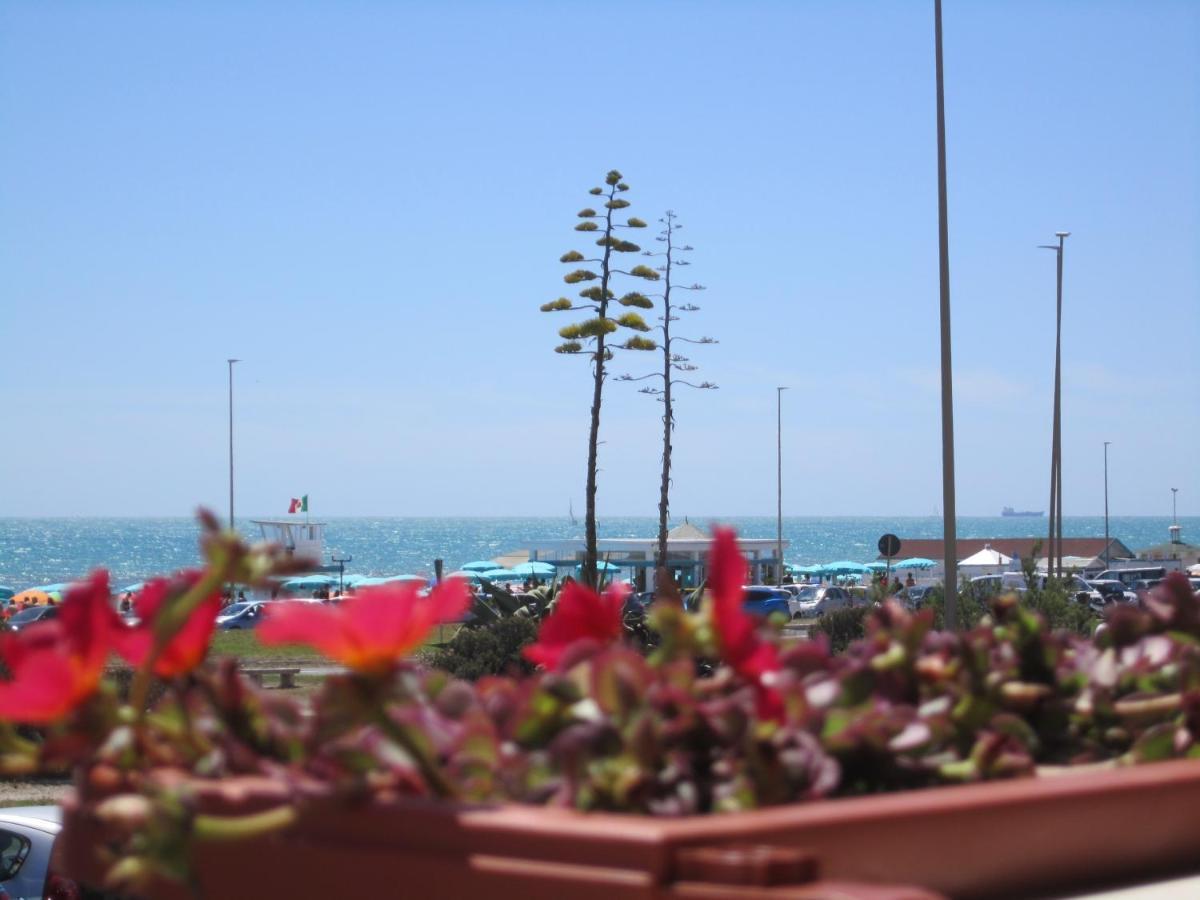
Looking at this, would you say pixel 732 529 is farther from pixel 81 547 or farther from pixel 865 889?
pixel 81 547

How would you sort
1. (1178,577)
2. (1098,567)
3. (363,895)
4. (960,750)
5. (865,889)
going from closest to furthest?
(865,889), (363,895), (960,750), (1178,577), (1098,567)

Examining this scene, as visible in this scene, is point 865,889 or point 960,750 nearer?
point 865,889

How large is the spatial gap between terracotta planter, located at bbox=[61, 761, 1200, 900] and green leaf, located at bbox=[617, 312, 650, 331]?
1231 inches

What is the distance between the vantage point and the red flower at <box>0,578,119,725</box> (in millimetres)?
1146

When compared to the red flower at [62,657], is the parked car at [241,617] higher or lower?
lower

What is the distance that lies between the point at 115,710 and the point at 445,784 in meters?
0.30

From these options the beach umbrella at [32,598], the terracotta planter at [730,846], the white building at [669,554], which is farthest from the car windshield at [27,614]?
the terracotta planter at [730,846]

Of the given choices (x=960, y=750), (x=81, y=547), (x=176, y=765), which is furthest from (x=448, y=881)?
(x=81, y=547)

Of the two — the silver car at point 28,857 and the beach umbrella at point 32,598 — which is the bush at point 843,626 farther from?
the beach umbrella at point 32,598

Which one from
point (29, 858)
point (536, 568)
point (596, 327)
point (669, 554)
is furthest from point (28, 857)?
point (536, 568)

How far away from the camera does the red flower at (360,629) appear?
42.3 inches

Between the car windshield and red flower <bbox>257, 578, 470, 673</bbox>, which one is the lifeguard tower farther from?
red flower <bbox>257, 578, 470, 673</bbox>

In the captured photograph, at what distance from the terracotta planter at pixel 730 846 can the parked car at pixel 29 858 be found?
724cm

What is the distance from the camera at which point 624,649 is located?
4.18ft
